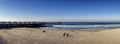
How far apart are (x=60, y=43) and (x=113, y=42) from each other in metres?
3.99

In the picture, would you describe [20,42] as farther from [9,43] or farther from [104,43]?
[104,43]

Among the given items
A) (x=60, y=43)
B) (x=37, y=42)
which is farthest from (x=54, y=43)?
(x=37, y=42)

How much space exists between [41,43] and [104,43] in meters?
4.70

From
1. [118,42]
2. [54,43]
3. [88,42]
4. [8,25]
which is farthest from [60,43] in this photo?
[8,25]

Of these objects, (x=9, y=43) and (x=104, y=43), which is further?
(x=104, y=43)

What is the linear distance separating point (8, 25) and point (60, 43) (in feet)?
132

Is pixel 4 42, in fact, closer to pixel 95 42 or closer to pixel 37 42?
pixel 37 42

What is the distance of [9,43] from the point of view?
37.1ft

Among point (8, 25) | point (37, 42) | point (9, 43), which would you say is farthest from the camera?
point (8, 25)

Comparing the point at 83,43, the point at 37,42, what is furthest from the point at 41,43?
the point at 83,43

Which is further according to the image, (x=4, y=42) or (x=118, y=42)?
(x=118, y=42)

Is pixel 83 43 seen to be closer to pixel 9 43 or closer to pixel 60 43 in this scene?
pixel 60 43

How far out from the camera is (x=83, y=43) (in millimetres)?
12273

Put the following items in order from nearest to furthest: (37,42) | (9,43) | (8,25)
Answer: (9,43), (37,42), (8,25)
